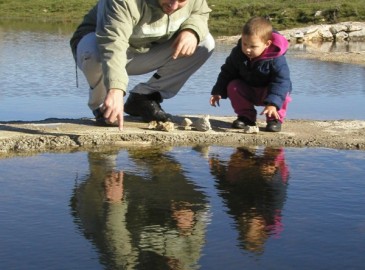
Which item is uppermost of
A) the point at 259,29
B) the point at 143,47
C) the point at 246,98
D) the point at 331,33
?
the point at 331,33

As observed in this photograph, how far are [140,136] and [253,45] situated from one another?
1.03m

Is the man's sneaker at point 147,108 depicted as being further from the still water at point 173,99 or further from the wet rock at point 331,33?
the wet rock at point 331,33

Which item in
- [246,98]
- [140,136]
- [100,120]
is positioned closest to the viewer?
[140,136]

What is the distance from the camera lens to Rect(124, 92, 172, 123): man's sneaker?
5836 mm

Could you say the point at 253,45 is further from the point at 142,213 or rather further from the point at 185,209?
the point at 142,213

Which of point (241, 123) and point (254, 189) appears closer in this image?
point (254, 189)

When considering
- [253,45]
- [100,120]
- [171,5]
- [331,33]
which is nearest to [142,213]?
[171,5]

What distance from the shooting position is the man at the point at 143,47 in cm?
489

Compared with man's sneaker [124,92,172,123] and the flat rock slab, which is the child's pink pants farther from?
man's sneaker [124,92,172,123]

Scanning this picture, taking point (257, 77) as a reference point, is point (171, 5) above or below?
above

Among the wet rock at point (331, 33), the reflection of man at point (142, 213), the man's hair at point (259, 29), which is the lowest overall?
the reflection of man at point (142, 213)

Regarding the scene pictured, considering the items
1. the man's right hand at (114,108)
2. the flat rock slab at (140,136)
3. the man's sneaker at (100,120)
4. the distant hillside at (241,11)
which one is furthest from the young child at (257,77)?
the distant hillside at (241,11)

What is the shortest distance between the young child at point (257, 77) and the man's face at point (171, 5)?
0.59 m

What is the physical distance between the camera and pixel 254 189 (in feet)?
13.4
